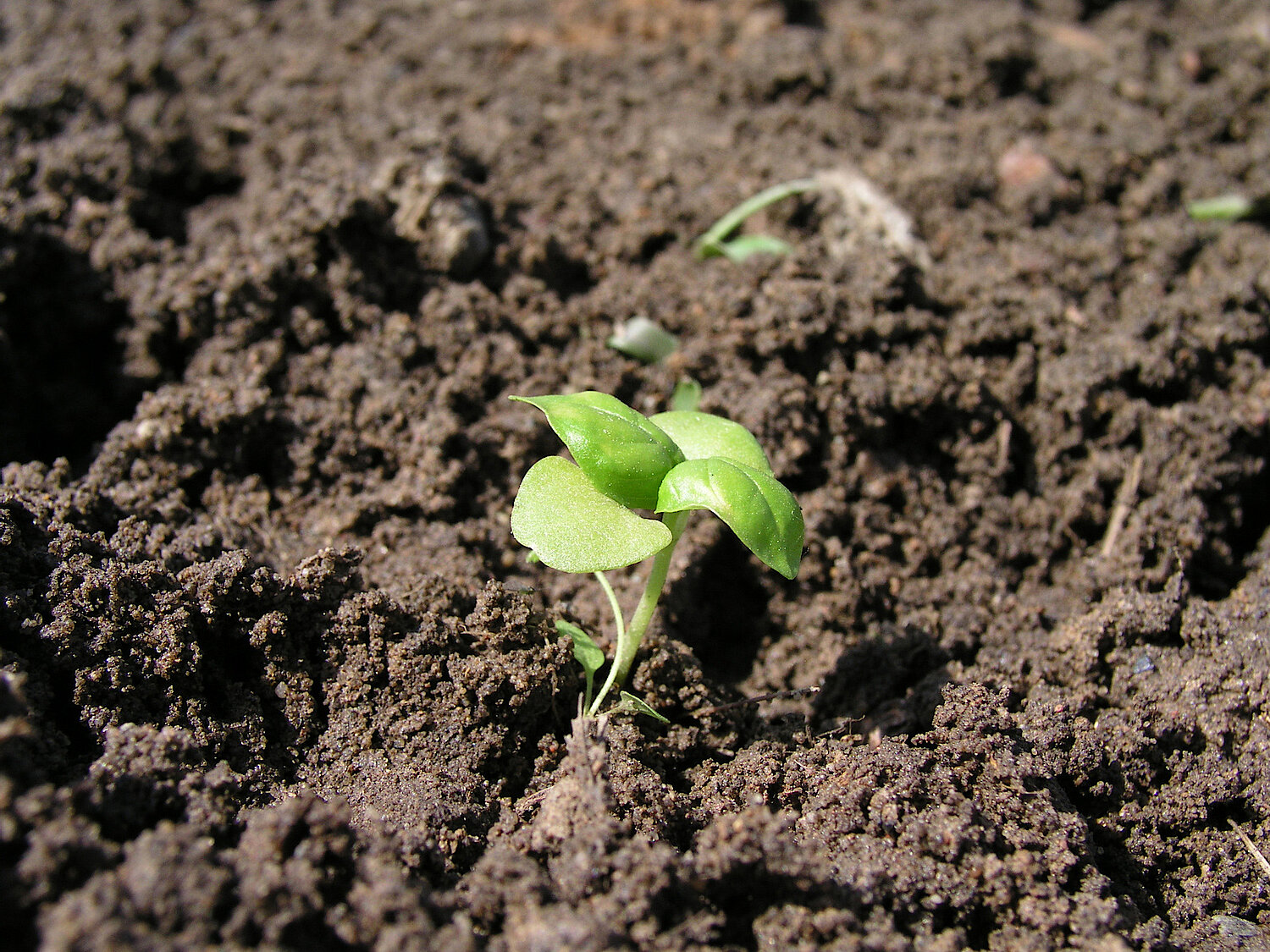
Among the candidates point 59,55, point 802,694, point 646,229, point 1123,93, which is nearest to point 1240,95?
point 1123,93

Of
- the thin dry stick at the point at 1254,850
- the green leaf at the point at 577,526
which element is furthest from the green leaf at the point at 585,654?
the thin dry stick at the point at 1254,850

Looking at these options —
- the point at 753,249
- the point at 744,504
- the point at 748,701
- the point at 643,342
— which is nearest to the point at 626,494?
the point at 744,504

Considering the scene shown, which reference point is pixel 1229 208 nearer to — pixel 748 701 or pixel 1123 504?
pixel 1123 504

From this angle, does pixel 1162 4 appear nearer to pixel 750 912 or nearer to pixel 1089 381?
pixel 1089 381

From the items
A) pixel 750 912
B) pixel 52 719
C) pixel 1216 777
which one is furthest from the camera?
pixel 1216 777

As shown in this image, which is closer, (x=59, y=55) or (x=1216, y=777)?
(x=1216, y=777)

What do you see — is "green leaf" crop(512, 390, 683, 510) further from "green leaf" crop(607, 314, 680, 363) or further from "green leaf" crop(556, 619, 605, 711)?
"green leaf" crop(607, 314, 680, 363)

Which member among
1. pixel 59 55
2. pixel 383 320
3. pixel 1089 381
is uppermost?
pixel 59 55
